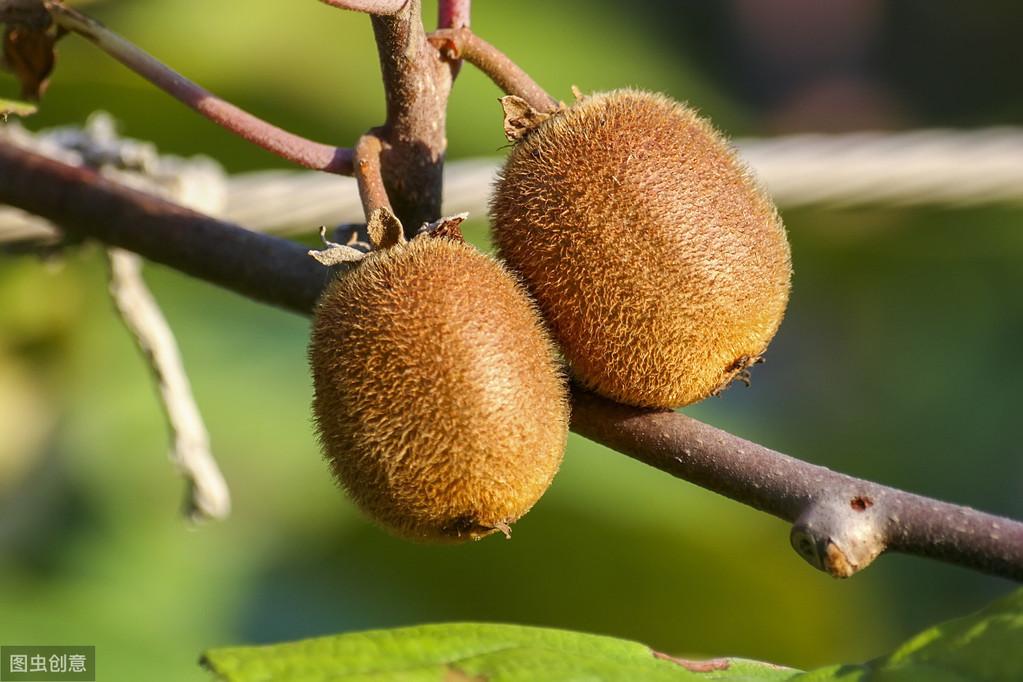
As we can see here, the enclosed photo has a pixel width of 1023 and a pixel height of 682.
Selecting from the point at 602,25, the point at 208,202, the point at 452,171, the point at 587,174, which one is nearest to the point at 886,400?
the point at 602,25

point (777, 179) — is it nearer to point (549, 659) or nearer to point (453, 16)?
point (453, 16)

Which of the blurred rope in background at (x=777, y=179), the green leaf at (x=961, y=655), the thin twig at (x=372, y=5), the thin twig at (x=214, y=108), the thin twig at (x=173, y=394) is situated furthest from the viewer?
the blurred rope in background at (x=777, y=179)

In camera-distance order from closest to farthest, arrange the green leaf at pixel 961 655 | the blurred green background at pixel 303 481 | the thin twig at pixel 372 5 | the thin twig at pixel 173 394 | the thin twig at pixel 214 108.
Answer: the green leaf at pixel 961 655
the thin twig at pixel 372 5
the thin twig at pixel 214 108
the thin twig at pixel 173 394
the blurred green background at pixel 303 481

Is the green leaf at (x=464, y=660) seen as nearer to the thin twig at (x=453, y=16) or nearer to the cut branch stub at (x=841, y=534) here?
the cut branch stub at (x=841, y=534)

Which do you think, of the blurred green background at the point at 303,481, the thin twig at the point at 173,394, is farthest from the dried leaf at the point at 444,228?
the blurred green background at the point at 303,481

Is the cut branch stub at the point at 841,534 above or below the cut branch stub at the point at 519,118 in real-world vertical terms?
below

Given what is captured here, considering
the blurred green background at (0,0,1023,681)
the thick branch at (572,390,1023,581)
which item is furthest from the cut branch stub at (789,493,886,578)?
the blurred green background at (0,0,1023,681)

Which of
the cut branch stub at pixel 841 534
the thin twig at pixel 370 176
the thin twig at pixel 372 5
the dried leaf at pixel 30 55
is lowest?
the cut branch stub at pixel 841 534
